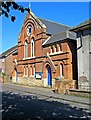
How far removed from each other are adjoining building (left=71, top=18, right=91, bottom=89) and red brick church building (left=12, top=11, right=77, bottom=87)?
138 inches

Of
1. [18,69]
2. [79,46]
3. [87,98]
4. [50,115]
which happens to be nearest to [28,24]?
[18,69]

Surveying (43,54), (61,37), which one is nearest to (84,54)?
(61,37)

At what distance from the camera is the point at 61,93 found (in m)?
22.2

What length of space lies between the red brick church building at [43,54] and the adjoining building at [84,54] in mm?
3511

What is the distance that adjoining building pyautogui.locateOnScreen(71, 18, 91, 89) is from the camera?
22.0 m

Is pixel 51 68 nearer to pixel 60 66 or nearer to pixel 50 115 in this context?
pixel 60 66

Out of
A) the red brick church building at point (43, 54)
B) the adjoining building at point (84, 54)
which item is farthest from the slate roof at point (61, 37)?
the adjoining building at point (84, 54)

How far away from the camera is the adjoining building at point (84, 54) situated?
22.0m

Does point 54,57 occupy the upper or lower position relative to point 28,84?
upper

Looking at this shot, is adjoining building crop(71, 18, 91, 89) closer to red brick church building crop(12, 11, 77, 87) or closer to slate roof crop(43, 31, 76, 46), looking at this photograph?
red brick church building crop(12, 11, 77, 87)

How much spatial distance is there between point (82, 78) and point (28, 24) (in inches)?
678

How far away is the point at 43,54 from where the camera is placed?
104 feet

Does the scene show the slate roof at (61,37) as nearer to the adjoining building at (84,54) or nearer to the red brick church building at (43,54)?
the red brick church building at (43,54)

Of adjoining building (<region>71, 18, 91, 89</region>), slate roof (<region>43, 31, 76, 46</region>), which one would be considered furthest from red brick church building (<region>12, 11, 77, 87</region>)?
adjoining building (<region>71, 18, 91, 89</region>)
